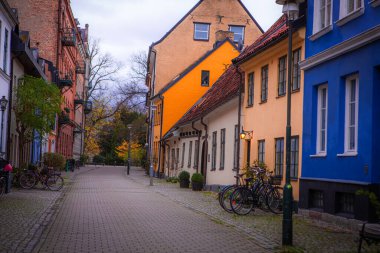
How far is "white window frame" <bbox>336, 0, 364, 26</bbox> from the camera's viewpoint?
508 inches

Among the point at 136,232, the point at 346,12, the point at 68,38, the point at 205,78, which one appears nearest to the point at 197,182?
the point at 205,78

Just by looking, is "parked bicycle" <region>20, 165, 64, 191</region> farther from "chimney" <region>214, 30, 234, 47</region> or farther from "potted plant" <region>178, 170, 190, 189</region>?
"chimney" <region>214, 30, 234, 47</region>

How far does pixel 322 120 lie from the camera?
50.7ft

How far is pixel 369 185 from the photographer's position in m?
12.0

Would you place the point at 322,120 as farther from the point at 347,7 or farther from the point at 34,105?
the point at 34,105

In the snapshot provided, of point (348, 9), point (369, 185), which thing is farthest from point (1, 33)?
point (369, 185)

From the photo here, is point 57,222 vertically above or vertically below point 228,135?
below

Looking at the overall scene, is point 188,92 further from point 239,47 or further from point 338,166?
point 338,166

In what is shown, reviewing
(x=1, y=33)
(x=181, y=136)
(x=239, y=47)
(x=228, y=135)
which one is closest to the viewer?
(x=1, y=33)

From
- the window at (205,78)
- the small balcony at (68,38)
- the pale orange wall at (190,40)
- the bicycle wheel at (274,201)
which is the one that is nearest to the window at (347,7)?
the bicycle wheel at (274,201)

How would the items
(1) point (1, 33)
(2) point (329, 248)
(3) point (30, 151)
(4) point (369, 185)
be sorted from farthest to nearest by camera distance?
(3) point (30, 151) → (1) point (1, 33) → (4) point (369, 185) → (2) point (329, 248)

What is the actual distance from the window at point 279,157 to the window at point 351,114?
4.52 m

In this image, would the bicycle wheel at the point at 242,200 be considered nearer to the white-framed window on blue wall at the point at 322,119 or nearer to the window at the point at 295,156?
the window at the point at 295,156

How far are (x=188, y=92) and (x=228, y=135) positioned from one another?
668 inches
